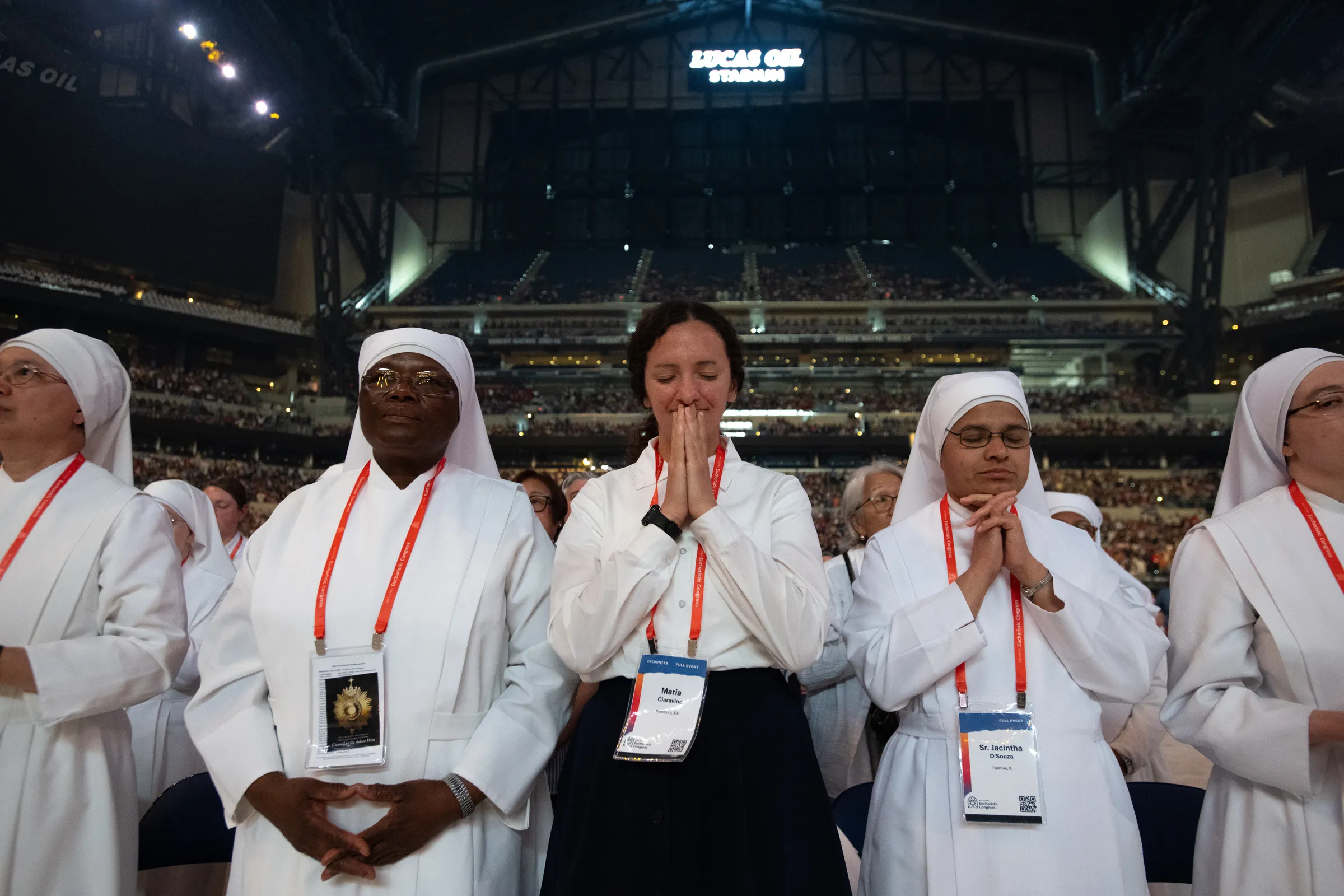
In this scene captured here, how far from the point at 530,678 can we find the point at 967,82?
35367mm

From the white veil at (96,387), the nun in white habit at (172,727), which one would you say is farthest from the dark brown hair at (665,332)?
the nun in white habit at (172,727)

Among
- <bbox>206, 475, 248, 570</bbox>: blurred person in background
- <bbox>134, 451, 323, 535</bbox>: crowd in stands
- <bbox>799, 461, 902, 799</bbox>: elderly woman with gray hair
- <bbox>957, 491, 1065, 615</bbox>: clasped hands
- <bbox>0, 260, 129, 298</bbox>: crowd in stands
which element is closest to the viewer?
<bbox>957, 491, 1065, 615</bbox>: clasped hands

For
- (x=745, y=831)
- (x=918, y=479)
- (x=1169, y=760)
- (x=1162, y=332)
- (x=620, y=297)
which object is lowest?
(x=1169, y=760)

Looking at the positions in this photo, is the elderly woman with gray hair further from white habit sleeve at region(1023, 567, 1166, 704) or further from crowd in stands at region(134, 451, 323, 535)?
crowd in stands at region(134, 451, 323, 535)

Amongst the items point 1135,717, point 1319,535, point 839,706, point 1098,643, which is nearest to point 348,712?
point 1098,643

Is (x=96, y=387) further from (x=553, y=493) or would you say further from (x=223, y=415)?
(x=223, y=415)

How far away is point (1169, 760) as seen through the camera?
645 cm

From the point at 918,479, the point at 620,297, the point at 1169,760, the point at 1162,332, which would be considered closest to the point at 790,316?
the point at 620,297

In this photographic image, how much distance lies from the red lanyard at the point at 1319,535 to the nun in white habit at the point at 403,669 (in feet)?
5.83

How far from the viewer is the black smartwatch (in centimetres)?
177

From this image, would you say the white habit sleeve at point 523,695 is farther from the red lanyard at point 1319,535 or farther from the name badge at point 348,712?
the red lanyard at point 1319,535

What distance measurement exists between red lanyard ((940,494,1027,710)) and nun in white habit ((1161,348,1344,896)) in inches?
14.3

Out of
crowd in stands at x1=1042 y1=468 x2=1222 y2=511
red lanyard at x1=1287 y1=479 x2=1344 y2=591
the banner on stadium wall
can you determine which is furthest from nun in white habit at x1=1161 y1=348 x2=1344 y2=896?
the banner on stadium wall

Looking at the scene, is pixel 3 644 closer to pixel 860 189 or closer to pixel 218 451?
pixel 218 451
